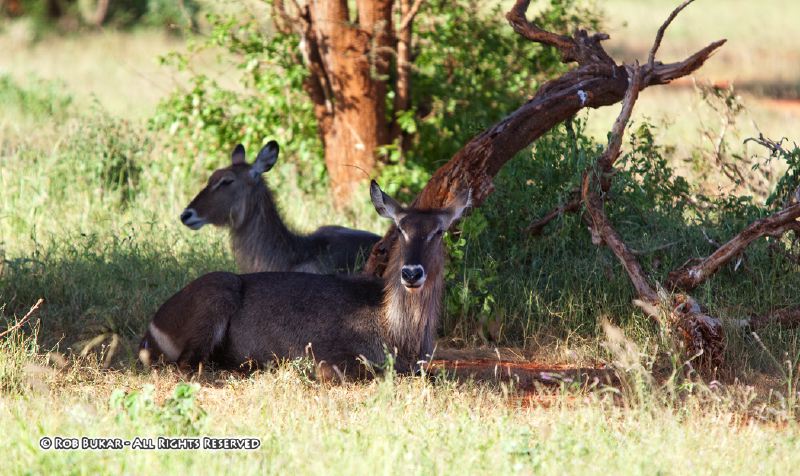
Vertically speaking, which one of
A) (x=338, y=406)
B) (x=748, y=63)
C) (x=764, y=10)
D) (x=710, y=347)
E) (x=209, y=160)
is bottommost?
(x=338, y=406)

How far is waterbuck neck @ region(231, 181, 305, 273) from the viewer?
8.48 meters

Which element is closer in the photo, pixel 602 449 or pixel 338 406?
pixel 602 449

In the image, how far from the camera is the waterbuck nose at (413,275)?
605cm

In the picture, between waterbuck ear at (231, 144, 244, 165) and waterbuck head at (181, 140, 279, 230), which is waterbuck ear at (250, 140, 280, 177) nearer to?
waterbuck head at (181, 140, 279, 230)

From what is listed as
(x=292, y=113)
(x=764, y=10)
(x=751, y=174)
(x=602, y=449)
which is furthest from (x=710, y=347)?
(x=764, y=10)

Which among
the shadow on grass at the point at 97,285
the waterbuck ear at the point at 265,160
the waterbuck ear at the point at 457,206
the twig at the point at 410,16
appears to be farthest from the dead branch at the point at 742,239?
the twig at the point at 410,16

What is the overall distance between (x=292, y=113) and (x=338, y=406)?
5247mm

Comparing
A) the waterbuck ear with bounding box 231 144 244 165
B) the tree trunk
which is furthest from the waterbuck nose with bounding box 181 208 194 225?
the tree trunk

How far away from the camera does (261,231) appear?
8555 mm

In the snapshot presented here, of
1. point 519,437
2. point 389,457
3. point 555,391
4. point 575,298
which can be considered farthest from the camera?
point 575,298

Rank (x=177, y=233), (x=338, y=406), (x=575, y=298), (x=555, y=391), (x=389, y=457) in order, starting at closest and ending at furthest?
(x=389, y=457), (x=338, y=406), (x=555, y=391), (x=575, y=298), (x=177, y=233)

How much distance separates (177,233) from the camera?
355 inches

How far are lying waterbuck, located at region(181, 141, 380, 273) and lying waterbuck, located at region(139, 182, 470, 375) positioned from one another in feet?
5.02

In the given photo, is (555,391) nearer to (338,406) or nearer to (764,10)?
(338,406)
